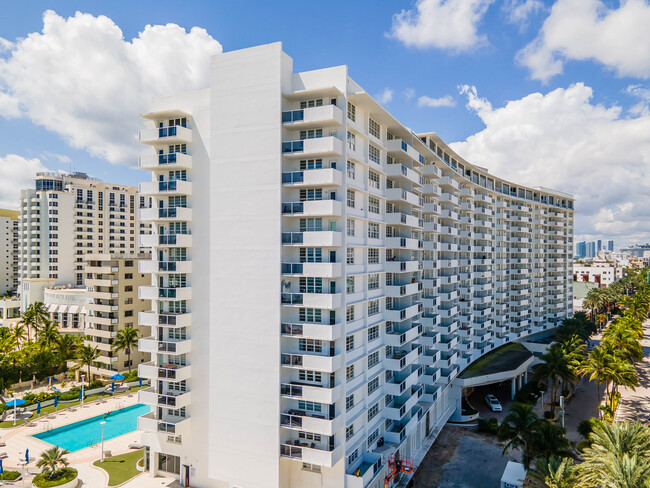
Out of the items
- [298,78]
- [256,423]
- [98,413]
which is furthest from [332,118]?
[98,413]

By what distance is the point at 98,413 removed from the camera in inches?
2210

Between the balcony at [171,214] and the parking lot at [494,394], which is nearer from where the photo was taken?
the balcony at [171,214]

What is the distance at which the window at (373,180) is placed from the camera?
129 ft

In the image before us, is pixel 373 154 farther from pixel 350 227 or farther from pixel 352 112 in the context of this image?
pixel 350 227

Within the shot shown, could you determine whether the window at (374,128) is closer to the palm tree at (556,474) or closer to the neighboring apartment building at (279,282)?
the neighboring apartment building at (279,282)

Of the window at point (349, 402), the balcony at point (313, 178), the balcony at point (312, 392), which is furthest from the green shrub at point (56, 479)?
the balcony at point (313, 178)

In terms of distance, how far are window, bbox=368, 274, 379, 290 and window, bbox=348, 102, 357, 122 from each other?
585 inches

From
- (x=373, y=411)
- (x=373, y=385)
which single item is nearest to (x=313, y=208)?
(x=373, y=385)

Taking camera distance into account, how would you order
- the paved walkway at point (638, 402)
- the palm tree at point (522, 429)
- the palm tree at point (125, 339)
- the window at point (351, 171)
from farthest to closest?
the palm tree at point (125, 339), the paved walkway at point (638, 402), the palm tree at point (522, 429), the window at point (351, 171)

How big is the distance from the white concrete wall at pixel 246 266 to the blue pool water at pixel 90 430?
25506mm

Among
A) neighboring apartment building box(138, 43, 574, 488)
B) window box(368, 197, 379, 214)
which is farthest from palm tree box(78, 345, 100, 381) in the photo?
window box(368, 197, 379, 214)

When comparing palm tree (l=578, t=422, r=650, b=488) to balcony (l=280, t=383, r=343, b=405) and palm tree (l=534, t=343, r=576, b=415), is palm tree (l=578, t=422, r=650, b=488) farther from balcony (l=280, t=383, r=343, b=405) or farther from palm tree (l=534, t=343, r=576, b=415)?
palm tree (l=534, t=343, r=576, b=415)

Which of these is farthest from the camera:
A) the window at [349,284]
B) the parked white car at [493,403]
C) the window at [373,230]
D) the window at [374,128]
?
the parked white car at [493,403]

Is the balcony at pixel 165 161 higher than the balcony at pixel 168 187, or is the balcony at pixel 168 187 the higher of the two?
the balcony at pixel 165 161
